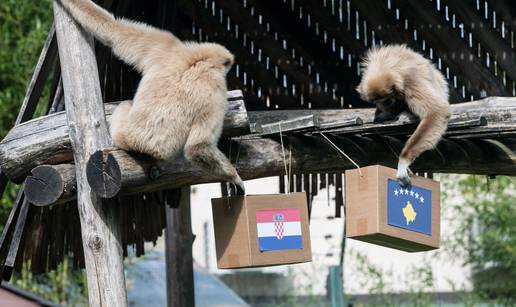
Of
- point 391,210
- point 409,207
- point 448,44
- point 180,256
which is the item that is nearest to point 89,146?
point 391,210

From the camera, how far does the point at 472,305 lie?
12461 mm

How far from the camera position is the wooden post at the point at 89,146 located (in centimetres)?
589

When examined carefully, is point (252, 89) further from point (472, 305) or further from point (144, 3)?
point (472, 305)

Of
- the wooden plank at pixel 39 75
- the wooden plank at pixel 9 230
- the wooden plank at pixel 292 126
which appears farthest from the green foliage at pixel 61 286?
the wooden plank at pixel 292 126

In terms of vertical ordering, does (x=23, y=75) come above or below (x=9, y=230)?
above

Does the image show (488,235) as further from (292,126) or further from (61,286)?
(292,126)

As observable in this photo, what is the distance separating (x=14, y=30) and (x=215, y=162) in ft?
26.2

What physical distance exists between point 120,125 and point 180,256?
3.48 m

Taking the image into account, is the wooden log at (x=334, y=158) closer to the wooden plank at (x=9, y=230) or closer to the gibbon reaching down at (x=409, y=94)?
the gibbon reaching down at (x=409, y=94)

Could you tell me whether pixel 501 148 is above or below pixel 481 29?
below

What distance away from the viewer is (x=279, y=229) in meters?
5.97

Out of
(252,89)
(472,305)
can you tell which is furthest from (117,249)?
(472,305)

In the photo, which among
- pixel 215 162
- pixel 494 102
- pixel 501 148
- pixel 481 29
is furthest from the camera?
A: pixel 481 29

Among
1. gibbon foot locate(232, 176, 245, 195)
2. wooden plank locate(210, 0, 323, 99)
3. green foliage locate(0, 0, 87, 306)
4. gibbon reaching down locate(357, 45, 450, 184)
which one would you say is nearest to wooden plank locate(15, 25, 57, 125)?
gibbon foot locate(232, 176, 245, 195)
